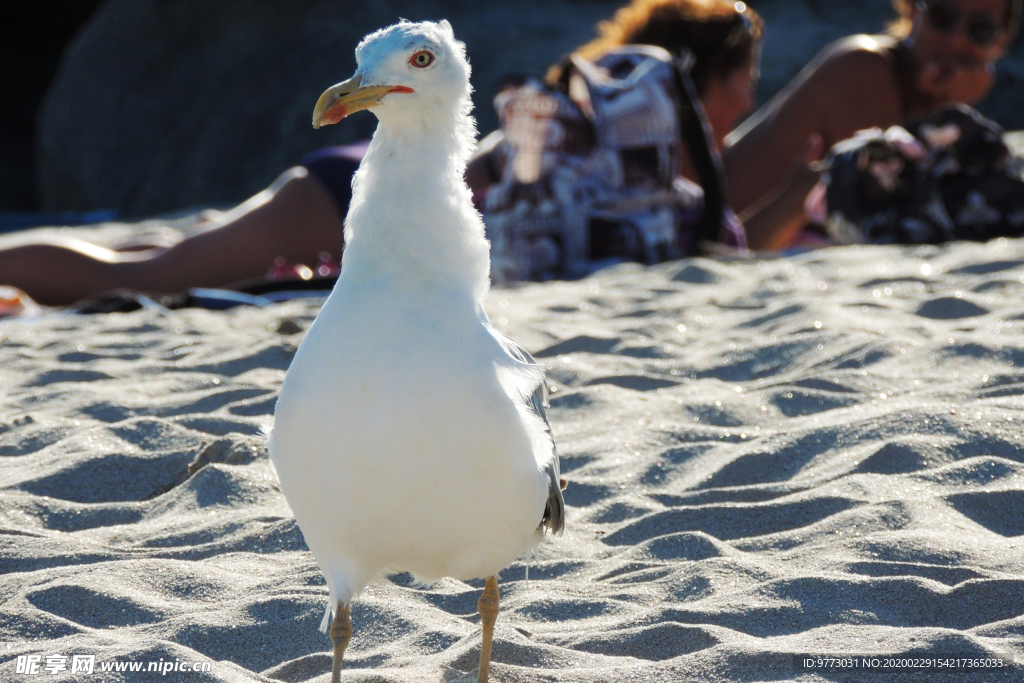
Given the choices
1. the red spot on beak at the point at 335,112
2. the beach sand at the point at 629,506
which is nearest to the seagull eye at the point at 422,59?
the red spot on beak at the point at 335,112

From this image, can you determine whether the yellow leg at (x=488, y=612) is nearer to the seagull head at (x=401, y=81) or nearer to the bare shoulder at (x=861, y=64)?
the seagull head at (x=401, y=81)

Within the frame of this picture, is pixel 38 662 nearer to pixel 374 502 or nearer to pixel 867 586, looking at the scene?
pixel 374 502

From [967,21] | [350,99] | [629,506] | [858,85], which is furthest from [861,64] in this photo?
[350,99]

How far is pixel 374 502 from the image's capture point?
6.32 feet

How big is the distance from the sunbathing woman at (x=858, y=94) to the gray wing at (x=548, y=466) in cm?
448

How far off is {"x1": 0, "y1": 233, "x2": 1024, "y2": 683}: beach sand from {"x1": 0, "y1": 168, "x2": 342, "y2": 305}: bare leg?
86 cm

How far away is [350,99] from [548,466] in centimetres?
82

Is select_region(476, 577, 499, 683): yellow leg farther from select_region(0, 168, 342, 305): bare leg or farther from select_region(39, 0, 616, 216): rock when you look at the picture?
select_region(39, 0, 616, 216): rock

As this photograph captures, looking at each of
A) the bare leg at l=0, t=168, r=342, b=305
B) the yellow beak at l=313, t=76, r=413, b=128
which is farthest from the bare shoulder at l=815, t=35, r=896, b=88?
the yellow beak at l=313, t=76, r=413, b=128

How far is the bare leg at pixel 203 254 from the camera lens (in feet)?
18.5

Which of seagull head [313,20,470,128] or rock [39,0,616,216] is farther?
rock [39,0,616,216]

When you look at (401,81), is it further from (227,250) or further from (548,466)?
(227,250)

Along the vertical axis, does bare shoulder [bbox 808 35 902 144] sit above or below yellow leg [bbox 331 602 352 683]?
above

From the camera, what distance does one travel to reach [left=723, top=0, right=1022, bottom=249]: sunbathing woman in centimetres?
653
